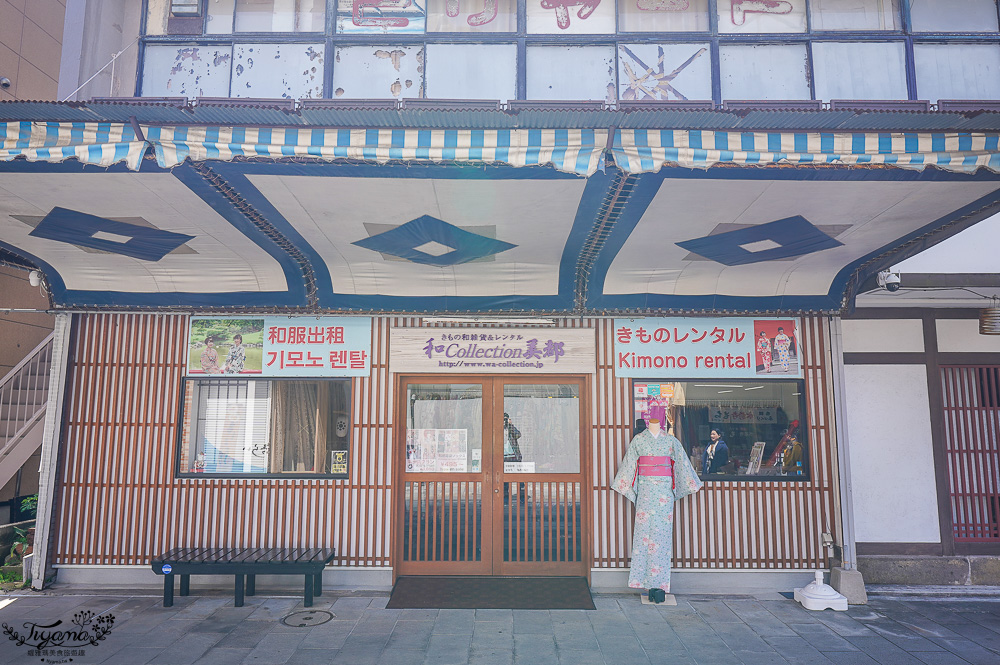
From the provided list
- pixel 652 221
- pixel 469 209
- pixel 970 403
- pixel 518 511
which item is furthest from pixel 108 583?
pixel 970 403

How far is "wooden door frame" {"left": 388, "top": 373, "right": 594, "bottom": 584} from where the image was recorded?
6.59 m

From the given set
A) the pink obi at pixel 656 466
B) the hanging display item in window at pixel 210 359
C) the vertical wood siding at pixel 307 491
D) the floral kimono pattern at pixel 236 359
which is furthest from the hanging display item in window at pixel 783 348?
the hanging display item in window at pixel 210 359

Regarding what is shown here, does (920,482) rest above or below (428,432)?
below

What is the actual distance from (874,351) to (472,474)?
517 centimetres

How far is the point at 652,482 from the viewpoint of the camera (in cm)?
621

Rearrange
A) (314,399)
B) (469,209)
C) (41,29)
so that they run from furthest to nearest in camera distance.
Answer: (41,29)
(314,399)
(469,209)

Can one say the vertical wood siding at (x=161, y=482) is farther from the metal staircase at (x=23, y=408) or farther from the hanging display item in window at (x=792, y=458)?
the hanging display item in window at (x=792, y=458)

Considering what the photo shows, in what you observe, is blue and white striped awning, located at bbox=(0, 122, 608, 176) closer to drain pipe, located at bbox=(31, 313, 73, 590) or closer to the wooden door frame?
the wooden door frame

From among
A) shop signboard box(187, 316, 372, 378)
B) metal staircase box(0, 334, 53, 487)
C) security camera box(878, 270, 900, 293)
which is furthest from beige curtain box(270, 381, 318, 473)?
security camera box(878, 270, 900, 293)

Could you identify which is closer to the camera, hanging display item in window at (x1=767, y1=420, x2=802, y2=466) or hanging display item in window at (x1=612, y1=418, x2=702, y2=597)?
hanging display item in window at (x1=612, y1=418, x2=702, y2=597)

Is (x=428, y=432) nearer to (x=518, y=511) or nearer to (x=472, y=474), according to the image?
(x=472, y=474)

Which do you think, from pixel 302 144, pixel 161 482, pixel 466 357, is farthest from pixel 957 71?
pixel 161 482

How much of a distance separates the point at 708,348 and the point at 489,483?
10.0ft

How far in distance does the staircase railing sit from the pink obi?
8.14 meters
